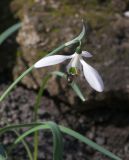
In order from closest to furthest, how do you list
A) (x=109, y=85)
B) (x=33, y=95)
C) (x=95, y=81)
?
(x=95, y=81) < (x=109, y=85) < (x=33, y=95)

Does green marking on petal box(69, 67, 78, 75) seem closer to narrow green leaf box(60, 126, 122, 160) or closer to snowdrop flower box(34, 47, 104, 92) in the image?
snowdrop flower box(34, 47, 104, 92)

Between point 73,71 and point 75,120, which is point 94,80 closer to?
point 73,71

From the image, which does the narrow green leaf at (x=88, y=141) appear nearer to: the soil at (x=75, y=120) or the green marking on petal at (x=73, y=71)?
the green marking on petal at (x=73, y=71)

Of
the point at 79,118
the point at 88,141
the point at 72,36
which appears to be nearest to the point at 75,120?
the point at 79,118

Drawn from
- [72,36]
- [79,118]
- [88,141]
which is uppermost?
[88,141]

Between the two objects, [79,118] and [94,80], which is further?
[79,118]

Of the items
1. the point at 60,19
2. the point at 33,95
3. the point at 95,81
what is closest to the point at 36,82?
the point at 33,95

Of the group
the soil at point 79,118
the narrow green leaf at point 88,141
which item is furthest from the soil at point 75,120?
the narrow green leaf at point 88,141

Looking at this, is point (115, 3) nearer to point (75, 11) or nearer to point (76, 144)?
point (75, 11)
